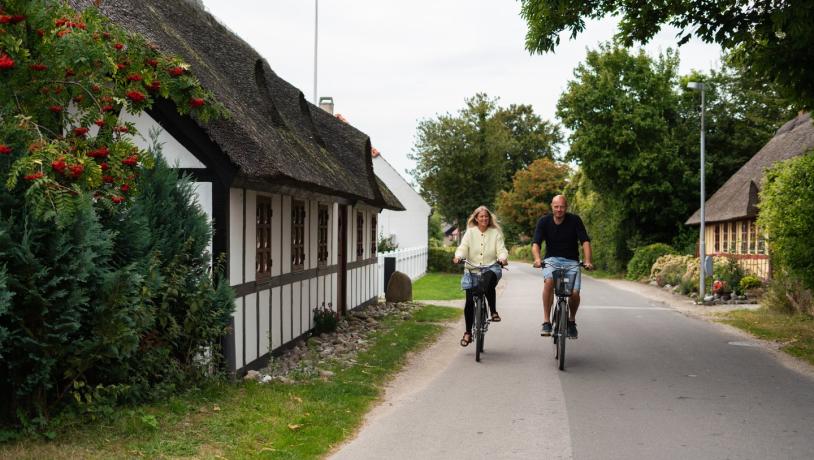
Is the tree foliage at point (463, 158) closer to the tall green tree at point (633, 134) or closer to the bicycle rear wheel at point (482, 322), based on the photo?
the tall green tree at point (633, 134)

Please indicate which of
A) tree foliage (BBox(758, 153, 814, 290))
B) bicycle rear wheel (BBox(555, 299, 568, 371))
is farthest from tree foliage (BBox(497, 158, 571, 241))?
bicycle rear wheel (BBox(555, 299, 568, 371))

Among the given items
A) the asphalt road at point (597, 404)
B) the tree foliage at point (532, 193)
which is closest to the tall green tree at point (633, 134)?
the asphalt road at point (597, 404)

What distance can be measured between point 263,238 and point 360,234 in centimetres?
878

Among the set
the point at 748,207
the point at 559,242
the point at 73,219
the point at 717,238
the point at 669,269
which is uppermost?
the point at 748,207

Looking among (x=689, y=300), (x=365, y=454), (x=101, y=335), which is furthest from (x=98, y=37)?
(x=689, y=300)

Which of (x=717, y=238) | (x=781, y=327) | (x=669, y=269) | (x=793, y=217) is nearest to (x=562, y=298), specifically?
(x=781, y=327)

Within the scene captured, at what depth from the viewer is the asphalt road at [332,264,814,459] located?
6.41 metres

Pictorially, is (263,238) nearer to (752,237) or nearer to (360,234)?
(360,234)

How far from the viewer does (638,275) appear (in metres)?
36.6

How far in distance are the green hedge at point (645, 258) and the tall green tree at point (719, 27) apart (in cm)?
2347

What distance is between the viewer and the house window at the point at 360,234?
19.3 meters

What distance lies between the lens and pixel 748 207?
28.4 metres

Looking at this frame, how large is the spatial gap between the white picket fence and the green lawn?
48 centimetres

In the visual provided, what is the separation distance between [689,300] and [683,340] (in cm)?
1140
